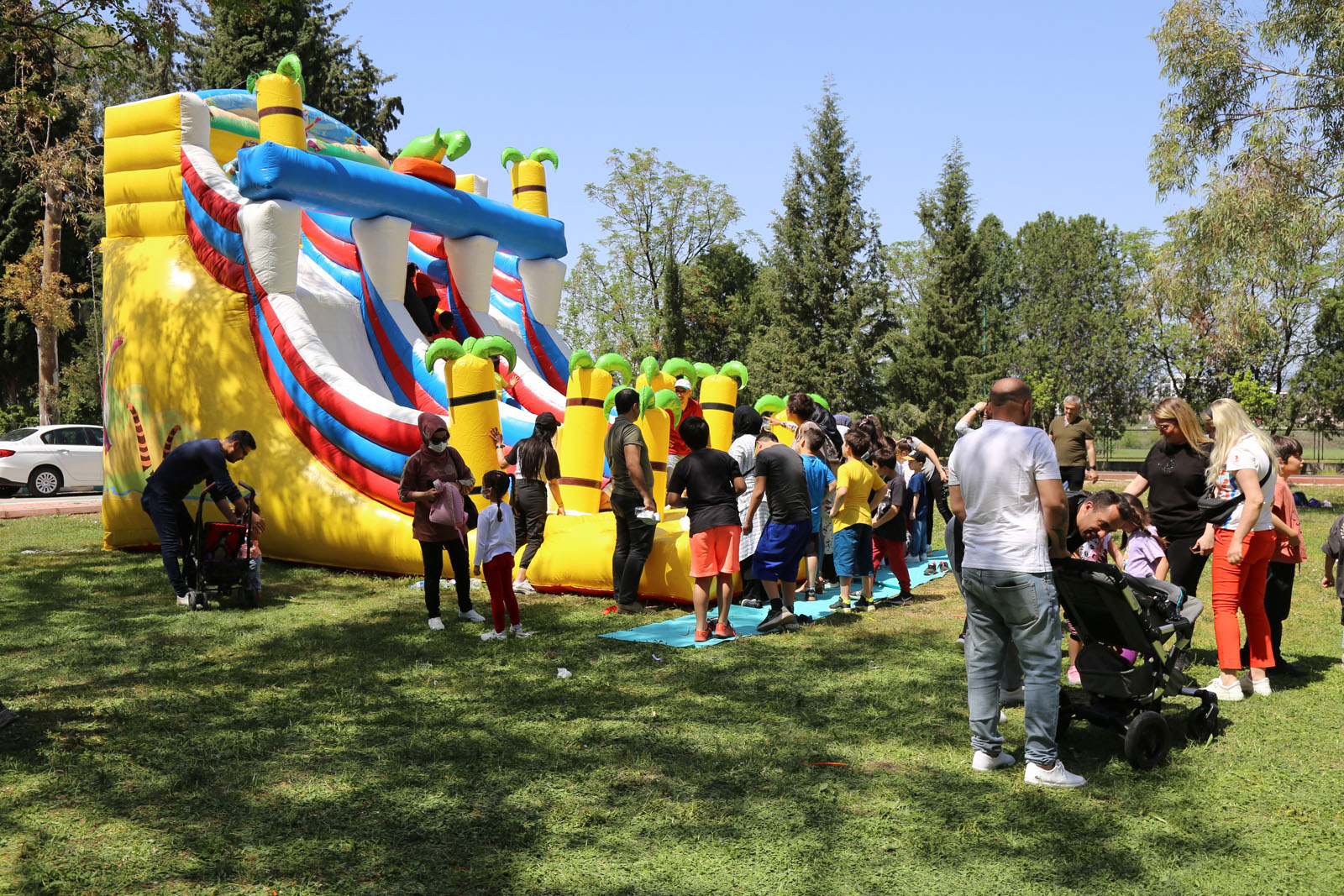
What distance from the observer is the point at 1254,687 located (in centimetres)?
548

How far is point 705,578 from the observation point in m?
6.85

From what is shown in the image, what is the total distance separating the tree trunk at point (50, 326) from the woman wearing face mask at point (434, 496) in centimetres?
1901

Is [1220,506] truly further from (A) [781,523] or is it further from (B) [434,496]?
(B) [434,496]

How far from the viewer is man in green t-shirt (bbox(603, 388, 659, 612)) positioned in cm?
756

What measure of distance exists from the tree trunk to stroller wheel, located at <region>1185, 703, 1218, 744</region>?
2379cm

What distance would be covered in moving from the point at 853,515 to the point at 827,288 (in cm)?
2818

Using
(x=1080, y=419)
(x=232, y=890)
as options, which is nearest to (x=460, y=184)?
(x=1080, y=419)

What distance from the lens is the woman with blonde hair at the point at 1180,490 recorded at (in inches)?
222

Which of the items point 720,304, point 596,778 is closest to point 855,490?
point 596,778

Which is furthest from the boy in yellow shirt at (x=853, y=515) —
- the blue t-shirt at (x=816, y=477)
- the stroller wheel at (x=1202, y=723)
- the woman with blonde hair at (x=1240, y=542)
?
the stroller wheel at (x=1202, y=723)

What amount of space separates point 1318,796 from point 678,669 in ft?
10.7

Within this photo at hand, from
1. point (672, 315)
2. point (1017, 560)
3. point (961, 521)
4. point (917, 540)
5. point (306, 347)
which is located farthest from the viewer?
point (672, 315)

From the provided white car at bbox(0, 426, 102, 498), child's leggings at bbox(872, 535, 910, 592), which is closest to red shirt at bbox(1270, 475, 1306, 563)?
child's leggings at bbox(872, 535, 910, 592)

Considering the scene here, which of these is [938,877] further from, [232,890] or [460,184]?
[460,184]
